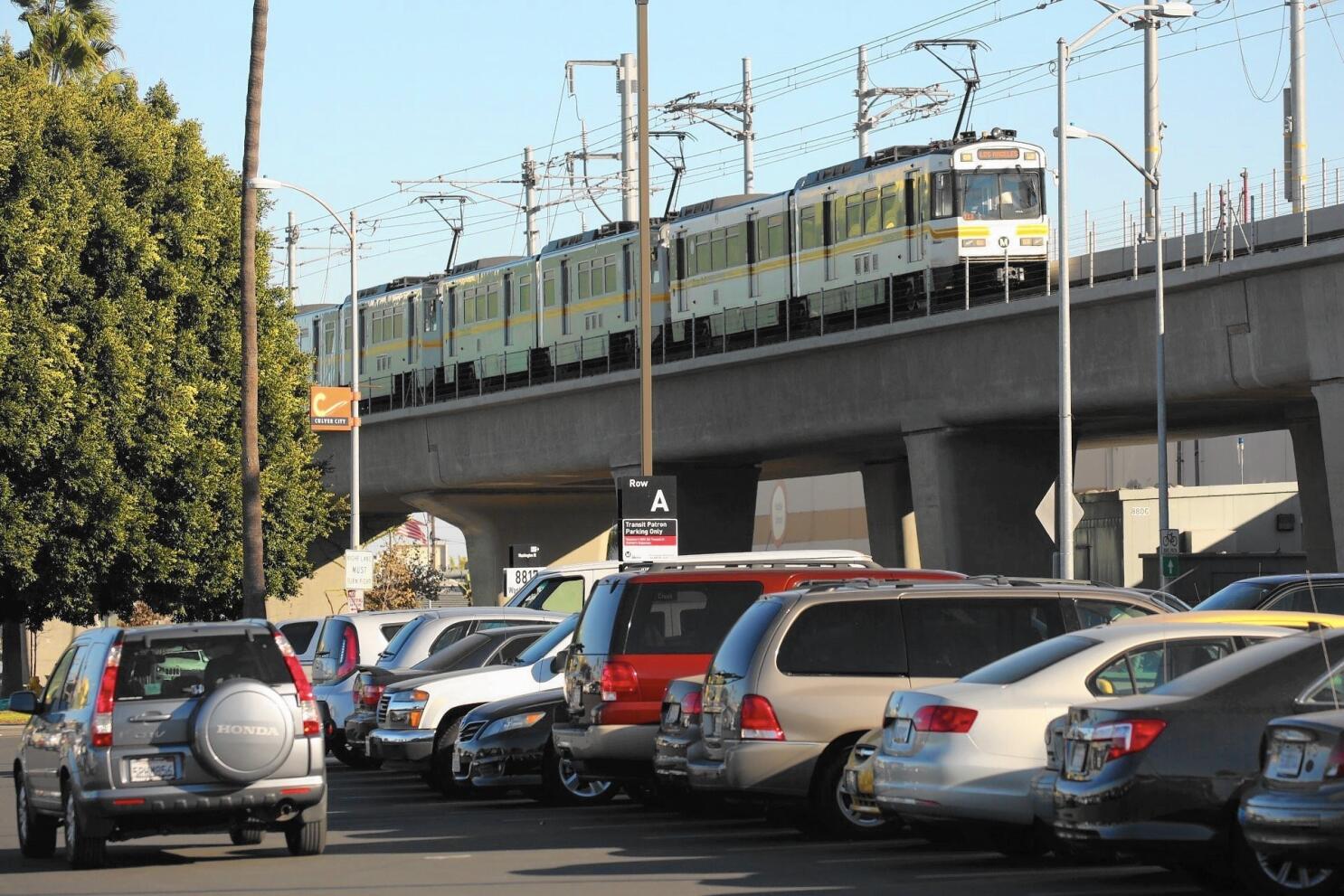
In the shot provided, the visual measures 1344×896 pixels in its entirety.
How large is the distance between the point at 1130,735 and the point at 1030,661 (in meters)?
1.84

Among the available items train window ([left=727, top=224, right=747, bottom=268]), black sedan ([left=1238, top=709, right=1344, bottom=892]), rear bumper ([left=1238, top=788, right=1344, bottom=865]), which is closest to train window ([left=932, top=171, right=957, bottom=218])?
train window ([left=727, top=224, right=747, bottom=268])

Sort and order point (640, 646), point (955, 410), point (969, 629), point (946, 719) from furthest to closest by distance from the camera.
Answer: point (955, 410)
point (640, 646)
point (969, 629)
point (946, 719)

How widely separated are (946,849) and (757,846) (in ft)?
4.28

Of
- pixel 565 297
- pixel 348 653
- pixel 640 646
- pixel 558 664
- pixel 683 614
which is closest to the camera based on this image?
pixel 640 646

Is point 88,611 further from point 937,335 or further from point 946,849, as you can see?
point 946,849

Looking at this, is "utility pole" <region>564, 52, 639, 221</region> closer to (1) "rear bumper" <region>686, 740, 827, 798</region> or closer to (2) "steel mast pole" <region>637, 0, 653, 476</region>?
(2) "steel mast pole" <region>637, 0, 653, 476</region>

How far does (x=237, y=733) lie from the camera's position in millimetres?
12789

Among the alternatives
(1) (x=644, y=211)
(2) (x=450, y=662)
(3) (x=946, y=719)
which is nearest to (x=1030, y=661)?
(3) (x=946, y=719)

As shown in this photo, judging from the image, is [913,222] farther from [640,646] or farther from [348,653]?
[640,646]

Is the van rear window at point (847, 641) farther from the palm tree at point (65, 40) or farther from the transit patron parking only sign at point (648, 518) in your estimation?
the palm tree at point (65, 40)

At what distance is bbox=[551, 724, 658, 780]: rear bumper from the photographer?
15.3m

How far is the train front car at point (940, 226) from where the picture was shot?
4006cm

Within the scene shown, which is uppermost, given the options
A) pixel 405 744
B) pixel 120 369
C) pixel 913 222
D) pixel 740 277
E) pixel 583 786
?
pixel 913 222

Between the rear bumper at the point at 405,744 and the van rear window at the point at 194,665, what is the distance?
549 cm
